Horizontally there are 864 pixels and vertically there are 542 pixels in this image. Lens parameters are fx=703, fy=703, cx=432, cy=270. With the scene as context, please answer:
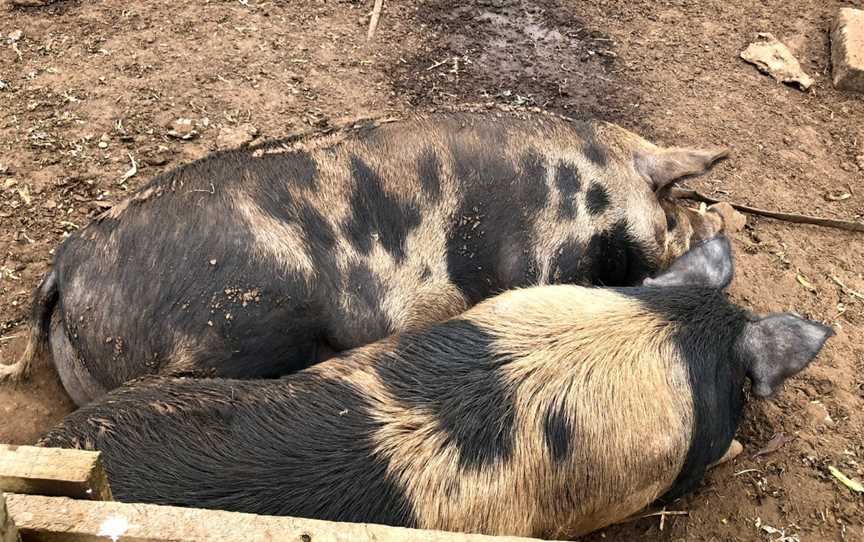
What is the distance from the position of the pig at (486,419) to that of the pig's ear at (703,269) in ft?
0.96

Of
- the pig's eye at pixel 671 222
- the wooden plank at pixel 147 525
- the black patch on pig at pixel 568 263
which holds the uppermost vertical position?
the wooden plank at pixel 147 525

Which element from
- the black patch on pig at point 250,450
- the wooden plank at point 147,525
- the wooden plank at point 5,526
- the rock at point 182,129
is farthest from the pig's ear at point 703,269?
the rock at point 182,129

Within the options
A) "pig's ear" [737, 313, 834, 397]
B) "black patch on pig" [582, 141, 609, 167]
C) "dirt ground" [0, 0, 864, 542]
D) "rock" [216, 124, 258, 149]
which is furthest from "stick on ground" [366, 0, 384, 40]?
"pig's ear" [737, 313, 834, 397]

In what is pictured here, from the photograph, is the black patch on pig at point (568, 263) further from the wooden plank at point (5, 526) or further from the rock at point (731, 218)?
the wooden plank at point (5, 526)

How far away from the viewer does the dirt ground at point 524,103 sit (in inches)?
131

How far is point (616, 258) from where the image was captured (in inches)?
142

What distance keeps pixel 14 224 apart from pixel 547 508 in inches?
127

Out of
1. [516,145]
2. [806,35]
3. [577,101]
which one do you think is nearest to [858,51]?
[806,35]

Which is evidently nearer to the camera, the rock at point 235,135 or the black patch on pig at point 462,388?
the black patch on pig at point 462,388

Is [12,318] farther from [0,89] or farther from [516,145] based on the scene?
[516,145]

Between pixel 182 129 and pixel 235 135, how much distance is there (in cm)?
35

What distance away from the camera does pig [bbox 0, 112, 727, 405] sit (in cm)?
277

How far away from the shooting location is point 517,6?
20.5 ft

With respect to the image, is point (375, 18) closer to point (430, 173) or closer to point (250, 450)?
point (430, 173)
